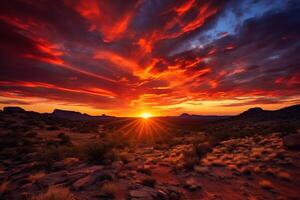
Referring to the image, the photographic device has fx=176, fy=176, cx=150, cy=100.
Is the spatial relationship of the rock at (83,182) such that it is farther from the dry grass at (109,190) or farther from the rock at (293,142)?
the rock at (293,142)

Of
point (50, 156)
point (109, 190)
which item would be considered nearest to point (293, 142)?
point (109, 190)

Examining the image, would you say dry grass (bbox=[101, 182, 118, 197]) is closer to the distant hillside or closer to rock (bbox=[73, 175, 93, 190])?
rock (bbox=[73, 175, 93, 190])

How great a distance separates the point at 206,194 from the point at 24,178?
28.3ft

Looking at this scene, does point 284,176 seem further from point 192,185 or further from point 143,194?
point 143,194

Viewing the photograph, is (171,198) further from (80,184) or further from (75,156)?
(75,156)

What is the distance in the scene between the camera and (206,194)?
25.2 ft

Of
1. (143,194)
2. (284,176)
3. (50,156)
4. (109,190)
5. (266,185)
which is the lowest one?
(266,185)

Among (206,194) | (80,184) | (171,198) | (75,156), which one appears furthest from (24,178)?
(206,194)

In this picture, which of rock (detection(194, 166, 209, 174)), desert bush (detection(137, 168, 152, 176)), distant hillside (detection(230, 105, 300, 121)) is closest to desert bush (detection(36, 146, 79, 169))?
desert bush (detection(137, 168, 152, 176))

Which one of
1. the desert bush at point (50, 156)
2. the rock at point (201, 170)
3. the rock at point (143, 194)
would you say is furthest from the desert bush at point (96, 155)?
the rock at point (201, 170)

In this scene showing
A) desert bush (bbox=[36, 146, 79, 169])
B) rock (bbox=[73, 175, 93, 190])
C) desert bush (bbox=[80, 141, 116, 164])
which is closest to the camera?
rock (bbox=[73, 175, 93, 190])

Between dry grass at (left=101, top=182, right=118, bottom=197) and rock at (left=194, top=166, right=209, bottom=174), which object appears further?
rock at (left=194, top=166, right=209, bottom=174)

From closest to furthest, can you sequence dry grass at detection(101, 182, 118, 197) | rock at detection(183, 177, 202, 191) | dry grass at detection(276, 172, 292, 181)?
dry grass at detection(101, 182, 118, 197) → rock at detection(183, 177, 202, 191) → dry grass at detection(276, 172, 292, 181)

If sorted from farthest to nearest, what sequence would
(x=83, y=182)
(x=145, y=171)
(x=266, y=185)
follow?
(x=145, y=171), (x=266, y=185), (x=83, y=182)
